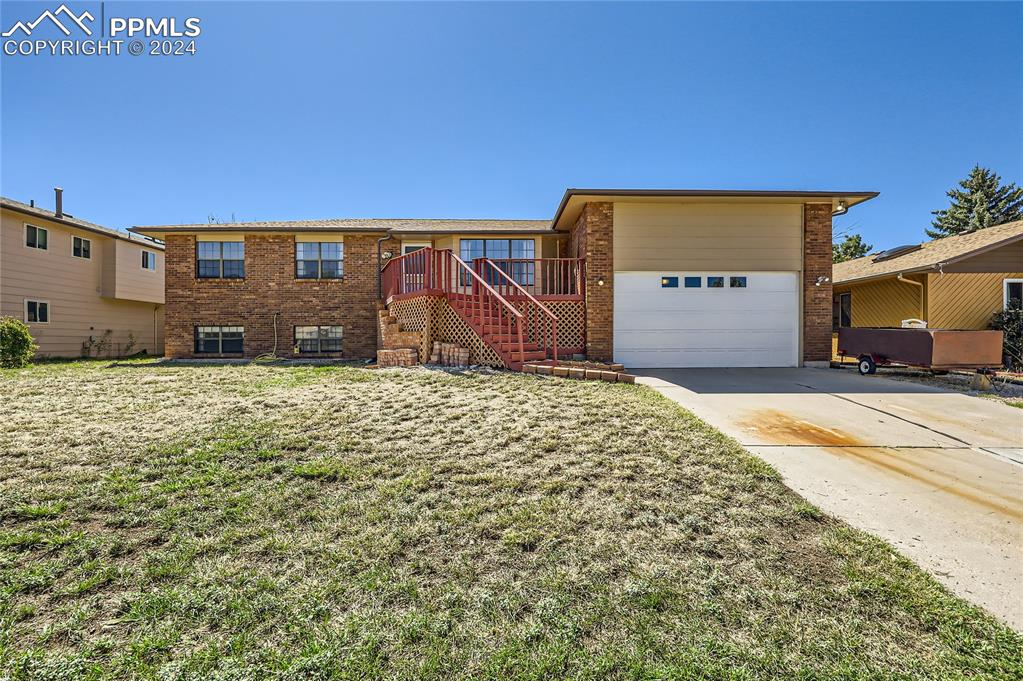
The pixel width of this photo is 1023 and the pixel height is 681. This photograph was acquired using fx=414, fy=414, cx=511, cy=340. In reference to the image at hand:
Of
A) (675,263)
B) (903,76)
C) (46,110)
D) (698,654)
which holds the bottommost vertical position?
(698,654)

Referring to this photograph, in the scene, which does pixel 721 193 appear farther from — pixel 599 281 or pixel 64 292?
pixel 64 292

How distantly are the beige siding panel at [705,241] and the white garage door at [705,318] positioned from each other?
25 cm

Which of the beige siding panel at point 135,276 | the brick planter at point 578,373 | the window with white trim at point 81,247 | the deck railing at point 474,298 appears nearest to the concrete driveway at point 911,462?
the brick planter at point 578,373

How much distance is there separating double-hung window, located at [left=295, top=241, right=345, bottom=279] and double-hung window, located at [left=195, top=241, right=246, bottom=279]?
171cm

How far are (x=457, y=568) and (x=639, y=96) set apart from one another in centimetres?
1284

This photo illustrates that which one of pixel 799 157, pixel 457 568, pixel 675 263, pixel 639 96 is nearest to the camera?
pixel 457 568

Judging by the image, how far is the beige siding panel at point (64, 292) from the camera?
13359 millimetres

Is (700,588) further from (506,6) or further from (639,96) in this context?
(639,96)

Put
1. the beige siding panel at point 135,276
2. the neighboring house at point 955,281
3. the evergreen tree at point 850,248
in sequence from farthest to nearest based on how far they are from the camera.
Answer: the evergreen tree at point 850,248 → the beige siding panel at point 135,276 → the neighboring house at point 955,281

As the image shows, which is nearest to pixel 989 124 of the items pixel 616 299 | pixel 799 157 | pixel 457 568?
pixel 799 157

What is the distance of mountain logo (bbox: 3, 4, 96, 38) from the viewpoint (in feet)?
28.7

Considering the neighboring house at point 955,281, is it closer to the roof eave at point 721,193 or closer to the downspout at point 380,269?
the roof eave at point 721,193

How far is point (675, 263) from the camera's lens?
34.7ft

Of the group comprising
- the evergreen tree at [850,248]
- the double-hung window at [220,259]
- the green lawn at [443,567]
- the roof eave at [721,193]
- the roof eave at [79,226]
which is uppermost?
the evergreen tree at [850,248]
